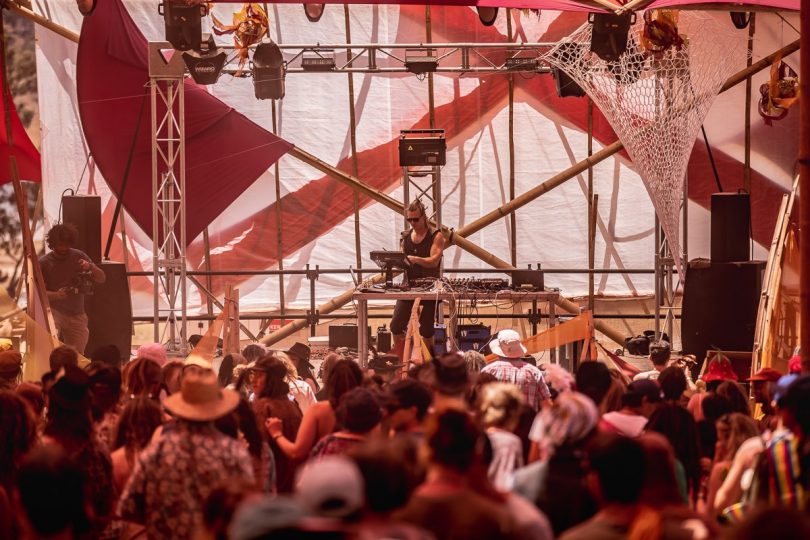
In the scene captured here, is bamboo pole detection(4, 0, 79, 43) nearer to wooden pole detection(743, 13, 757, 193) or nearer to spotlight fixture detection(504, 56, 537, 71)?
spotlight fixture detection(504, 56, 537, 71)

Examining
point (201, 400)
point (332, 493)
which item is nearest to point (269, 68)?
point (201, 400)

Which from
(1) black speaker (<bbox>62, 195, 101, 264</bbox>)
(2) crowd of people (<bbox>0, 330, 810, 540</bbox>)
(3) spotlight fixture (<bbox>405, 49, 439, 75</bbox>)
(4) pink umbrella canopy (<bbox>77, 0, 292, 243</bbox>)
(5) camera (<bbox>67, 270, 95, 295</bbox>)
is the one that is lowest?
(2) crowd of people (<bbox>0, 330, 810, 540</bbox>)

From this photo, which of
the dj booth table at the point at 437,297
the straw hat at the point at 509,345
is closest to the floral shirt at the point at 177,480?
the straw hat at the point at 509,345

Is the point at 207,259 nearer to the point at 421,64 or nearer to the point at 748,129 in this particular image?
the point at 421,64

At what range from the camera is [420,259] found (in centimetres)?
1102

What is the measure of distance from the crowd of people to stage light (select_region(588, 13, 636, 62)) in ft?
15.2

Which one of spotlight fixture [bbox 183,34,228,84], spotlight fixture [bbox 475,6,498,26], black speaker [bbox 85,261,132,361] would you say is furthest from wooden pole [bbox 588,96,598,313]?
black speaker [bbox 85,261,132,361]

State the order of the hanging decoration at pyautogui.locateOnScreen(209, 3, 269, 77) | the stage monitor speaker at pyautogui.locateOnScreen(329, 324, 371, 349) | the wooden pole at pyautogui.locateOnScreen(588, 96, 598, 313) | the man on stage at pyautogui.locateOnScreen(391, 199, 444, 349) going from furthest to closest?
the wooden pole at pyautogui.locateOnScreen(588, 96, 598, 313) → the hanging decoration at pyautogui.locateOnScreen(209, 3, 269, 77) → the stage monitor speaker at pyautogui.locateOnScreen(329, 324, 371, 349) → the man on stage at pyautogui.locateOnScreen(391, 199, 444, 349)

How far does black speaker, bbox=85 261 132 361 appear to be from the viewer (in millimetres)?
12055

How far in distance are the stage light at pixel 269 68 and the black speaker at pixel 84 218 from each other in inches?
88.6

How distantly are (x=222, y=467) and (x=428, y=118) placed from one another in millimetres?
12200

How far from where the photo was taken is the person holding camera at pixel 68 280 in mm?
11148

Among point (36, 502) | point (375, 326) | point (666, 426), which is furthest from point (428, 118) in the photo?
point (36, 502)

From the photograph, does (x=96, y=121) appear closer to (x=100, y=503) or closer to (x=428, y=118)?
(x=428, y=118)
